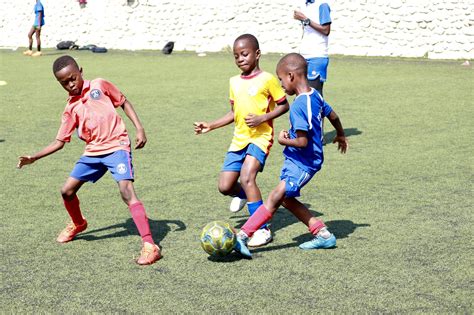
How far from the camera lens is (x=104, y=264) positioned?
5.79 m

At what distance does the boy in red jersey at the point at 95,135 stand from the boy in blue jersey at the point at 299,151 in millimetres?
881

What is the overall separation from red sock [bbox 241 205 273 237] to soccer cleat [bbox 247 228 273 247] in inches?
4.7

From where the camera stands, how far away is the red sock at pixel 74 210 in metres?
6.42

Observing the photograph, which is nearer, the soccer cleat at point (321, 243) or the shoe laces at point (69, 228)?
the soccer cleat at point (321, 243)

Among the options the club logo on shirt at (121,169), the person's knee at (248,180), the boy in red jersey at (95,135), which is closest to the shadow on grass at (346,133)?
the person's knee at (248,180)

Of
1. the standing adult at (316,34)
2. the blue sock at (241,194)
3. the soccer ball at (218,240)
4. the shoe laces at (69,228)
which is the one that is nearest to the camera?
the soccer ball at (218,240)

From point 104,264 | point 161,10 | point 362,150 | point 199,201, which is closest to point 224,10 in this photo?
point 161,10

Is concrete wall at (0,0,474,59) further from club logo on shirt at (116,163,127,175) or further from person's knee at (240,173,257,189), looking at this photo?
club logo on shirt at (116,163,127,175)

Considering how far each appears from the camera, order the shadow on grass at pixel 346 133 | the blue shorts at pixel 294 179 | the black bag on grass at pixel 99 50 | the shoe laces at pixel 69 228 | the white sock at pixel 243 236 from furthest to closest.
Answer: the black bag on grass at pixel 99 50 → the shadow on grass at pixel 346 133 → the shoe laces at pixel 69 228 → the white sock at pixel 243 236 → the blue shorts at pixel 294 179

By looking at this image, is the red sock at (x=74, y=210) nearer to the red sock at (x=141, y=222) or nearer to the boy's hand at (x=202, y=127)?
the red sock at (x=141, y=222)

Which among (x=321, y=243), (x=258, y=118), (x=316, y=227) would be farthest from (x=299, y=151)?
(x=321, y=243)

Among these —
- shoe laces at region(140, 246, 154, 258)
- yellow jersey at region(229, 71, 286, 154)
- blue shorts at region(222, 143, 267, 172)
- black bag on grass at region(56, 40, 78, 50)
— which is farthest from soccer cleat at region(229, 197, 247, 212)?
black bag on grass at region(56, 40, 78, 50)

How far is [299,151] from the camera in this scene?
604 cm

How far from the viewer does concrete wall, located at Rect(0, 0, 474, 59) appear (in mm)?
21469
